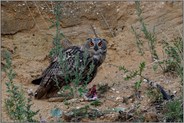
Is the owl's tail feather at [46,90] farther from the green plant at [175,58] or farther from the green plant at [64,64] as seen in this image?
the green plant at [175,58]

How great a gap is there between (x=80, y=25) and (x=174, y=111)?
9.61 ft

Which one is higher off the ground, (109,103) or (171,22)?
(171,22)

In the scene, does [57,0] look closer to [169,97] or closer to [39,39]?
[39,39]

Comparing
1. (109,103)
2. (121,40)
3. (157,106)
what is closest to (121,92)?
(109,103)

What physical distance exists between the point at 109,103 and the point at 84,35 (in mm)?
2024

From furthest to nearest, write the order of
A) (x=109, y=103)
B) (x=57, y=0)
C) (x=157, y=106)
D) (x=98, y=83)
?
1. (x=57, y=0)
2. (x=98, y=83)
3. (x=109, y=103)
4. (x=157, y=106)

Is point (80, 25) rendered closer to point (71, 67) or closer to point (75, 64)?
point (71, 67)

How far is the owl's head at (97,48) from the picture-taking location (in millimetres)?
7453

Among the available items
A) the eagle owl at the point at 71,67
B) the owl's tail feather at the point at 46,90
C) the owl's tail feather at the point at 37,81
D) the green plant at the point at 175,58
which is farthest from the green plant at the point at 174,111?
the owl's tail feather at the point at 37,81

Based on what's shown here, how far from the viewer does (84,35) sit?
8.61 metres

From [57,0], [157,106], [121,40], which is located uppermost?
[57,0]

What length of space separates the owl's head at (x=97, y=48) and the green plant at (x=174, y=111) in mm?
1534

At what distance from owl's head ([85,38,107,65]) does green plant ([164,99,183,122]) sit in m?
1.53

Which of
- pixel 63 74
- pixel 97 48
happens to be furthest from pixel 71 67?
pixel 97 48
